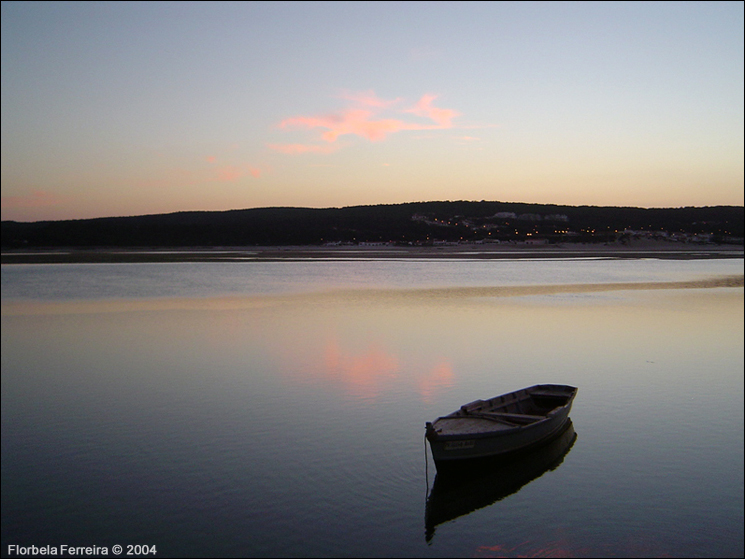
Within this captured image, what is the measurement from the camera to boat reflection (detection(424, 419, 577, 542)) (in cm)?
831

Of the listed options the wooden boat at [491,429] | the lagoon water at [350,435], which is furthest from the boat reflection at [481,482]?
the wooden boat at [491,429]

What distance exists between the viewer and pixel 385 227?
158 meters

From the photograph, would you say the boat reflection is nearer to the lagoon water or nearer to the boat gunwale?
the lagoon water

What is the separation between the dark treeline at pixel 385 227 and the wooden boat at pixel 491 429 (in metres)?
118

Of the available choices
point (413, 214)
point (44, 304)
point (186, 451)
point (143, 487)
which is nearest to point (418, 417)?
point (186, 451)

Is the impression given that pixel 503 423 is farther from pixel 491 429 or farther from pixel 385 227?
pixel 385 227

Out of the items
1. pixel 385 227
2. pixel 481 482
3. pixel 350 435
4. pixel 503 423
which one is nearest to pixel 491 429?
pixel 503 423

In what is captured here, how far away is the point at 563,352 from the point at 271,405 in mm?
9831

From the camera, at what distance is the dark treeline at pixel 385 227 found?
128500 mm

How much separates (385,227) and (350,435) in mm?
148437

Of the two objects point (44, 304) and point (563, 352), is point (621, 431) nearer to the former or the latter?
point (563, 352)

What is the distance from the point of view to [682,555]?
7.16 metres

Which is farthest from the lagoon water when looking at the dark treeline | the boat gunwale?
the dark treeline

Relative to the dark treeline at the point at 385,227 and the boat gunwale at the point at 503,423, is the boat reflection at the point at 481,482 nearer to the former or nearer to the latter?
the boat gunwale at the point at 503,423
